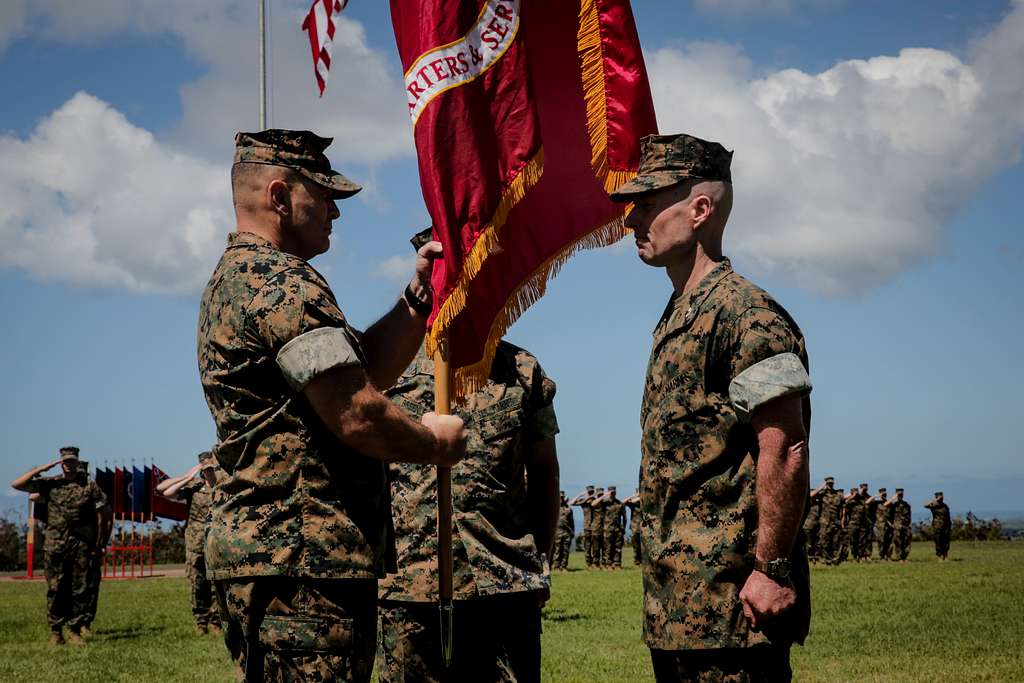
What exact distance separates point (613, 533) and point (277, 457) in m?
28.1

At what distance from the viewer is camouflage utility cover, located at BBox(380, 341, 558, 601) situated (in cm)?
460

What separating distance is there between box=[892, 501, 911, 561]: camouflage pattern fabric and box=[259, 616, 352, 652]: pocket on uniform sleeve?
1215 inches

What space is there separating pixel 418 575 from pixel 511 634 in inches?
18.5

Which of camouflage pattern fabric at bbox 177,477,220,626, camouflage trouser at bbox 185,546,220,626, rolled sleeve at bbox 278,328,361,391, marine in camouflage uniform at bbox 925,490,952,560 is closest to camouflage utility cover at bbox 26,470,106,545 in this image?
camouflage pattern fabric at bbox 177,477,220,626

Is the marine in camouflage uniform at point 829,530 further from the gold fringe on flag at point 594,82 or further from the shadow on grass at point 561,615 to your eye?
the gold fringe on flag at point 594,82

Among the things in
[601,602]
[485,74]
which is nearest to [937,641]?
[601,602]

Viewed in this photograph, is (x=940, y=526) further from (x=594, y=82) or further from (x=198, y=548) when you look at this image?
(x=594, y=82)

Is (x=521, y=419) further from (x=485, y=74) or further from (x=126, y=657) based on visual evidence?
(x=126, y=657)

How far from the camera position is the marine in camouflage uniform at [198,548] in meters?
13.9

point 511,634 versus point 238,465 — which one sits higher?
point 238,465

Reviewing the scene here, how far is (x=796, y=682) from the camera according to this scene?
344 inches

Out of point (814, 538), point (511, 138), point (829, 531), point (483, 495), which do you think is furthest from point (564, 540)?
point (511, 138)

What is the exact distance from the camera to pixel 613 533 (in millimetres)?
30609

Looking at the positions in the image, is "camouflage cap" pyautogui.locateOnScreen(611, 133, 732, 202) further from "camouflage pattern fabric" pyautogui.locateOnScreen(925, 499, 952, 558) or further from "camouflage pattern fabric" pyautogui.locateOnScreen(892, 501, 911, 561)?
"camouflage pattern fabric" pyautogui.locateOnScreen(892, 501, 911, 561)
